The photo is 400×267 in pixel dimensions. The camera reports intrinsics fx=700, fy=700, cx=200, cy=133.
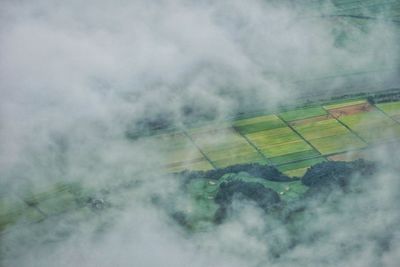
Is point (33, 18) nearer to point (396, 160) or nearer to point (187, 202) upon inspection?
point (187, 202)

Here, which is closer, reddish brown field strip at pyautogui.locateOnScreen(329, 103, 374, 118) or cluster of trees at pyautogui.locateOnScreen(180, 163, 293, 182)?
cluster of trees at pyautogui.locateOnScreen(180, 163, 293, 182)

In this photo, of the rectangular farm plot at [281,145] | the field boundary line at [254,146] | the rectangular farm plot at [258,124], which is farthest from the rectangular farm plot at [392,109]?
the field boundary line at [254,146]

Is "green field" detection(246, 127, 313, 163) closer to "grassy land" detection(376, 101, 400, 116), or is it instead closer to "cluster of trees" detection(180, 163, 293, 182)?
"cluster of trees" detection(180, 163, 293, 182)

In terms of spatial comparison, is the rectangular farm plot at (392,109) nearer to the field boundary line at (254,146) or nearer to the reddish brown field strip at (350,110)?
the reddish brown field strip at (350,110)

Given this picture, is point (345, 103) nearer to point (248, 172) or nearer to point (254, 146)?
point (254, 146)

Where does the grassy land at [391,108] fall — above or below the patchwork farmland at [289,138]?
below

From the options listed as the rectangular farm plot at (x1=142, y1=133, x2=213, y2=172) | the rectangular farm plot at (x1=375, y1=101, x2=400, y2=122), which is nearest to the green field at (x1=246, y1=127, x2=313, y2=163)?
the rectangular farm plot at (x1=142, y1=133, x2=213, y2=172)
